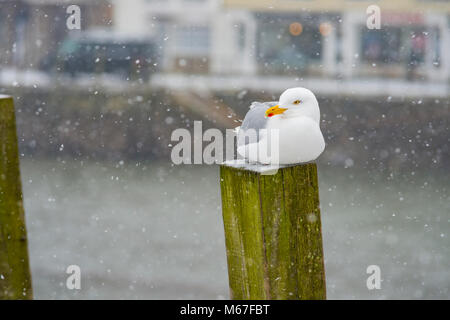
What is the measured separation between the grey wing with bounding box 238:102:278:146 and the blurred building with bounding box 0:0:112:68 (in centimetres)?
1687

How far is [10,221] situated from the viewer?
1.44 metres

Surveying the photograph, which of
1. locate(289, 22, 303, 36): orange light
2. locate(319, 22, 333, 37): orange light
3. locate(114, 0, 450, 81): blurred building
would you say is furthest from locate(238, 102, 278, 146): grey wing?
locate(289, 22, 303, 36): orange light

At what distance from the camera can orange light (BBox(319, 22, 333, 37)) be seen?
1772 cm

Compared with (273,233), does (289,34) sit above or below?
above

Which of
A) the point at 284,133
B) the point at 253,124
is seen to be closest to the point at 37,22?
the point at 253,124

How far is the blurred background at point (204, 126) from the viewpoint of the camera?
8.09 meters

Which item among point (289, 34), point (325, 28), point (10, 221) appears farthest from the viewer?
point (289, 34)

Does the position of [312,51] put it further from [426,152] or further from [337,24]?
[426,152]

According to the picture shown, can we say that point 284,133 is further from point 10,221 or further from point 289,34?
point 289,34

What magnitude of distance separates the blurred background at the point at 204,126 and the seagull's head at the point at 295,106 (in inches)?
222

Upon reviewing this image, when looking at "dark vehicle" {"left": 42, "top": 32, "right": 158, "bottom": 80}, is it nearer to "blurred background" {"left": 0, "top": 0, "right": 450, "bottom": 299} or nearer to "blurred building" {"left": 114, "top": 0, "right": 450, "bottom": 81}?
"blurred background" {"left": 0, "top": 0, "right": 450, "bottom": 299}

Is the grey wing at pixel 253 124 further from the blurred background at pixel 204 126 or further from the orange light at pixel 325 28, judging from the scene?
the orange light at pixel 325 28

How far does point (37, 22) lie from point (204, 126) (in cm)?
780

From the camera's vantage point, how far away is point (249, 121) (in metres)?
1.66
